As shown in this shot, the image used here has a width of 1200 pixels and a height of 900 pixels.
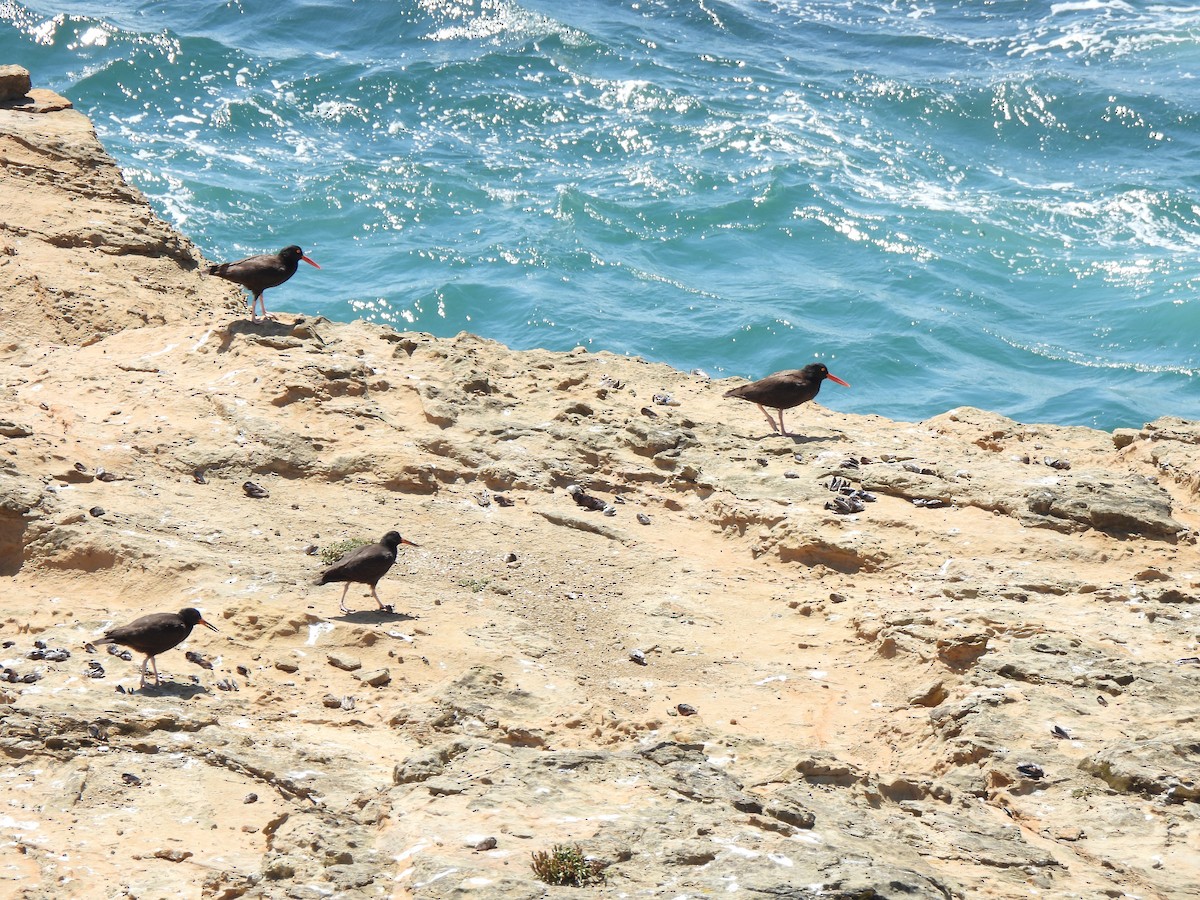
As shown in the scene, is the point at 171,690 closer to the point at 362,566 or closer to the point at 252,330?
the point at 362,566

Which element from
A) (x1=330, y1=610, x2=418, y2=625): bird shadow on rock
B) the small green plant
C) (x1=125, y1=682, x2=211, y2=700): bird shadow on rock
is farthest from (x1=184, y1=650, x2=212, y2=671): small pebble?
the small green plant

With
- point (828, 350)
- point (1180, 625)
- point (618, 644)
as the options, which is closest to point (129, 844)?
point (618, 644)

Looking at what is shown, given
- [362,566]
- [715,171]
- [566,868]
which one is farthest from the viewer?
[715,171]

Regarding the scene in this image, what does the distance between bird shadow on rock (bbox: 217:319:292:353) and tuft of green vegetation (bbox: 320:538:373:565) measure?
3936mm

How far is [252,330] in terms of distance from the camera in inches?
571

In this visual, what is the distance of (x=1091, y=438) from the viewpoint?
15.2 metres

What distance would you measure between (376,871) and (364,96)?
1340 inches

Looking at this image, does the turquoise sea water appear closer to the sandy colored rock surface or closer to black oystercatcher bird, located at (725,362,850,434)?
black oystercatcher bird, located at (725,362,850,434)

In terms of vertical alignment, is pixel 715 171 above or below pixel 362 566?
below

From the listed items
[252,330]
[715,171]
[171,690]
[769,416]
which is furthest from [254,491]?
[715,171]

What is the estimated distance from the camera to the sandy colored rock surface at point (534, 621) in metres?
7.31

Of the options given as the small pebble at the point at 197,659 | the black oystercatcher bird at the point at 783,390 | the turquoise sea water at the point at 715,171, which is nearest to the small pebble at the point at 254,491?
the small pebble at the point at 197,659

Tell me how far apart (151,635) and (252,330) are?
6.30 m

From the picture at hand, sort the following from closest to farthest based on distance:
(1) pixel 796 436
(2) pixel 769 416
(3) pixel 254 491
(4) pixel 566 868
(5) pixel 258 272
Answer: (4) pixel 566 868
(3) pixel 254 491
(1) pixel 796 436
(5) pixel 258 272
(2) pixel 769 416
